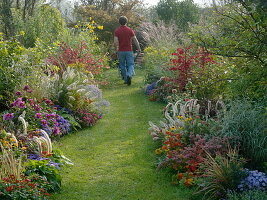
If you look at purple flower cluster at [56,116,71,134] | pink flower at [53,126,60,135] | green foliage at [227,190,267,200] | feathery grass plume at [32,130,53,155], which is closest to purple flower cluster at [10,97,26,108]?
pink flower at [53,126,60,135]

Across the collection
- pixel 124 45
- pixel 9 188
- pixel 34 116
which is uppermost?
pixel 124 45

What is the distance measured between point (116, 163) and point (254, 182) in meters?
2.22

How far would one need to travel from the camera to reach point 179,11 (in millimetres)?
23125

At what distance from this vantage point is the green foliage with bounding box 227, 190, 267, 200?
3492 mm

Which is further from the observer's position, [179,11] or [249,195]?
[179,11]

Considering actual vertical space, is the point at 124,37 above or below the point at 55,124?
above

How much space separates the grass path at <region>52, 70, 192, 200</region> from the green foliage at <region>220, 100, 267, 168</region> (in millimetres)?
1019

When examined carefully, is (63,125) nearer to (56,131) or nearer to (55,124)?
(55,124)

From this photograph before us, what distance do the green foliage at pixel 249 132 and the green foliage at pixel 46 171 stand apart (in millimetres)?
2271

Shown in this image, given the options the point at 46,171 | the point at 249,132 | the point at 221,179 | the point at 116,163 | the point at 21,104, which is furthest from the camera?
the point at 21,104

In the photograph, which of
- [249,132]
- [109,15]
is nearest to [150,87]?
[249,132]

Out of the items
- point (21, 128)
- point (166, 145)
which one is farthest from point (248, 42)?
point (21, 128)

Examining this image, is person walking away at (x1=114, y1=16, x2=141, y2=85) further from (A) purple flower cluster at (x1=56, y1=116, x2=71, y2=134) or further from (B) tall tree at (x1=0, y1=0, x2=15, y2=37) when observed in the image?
(B) tall tree at (x1=0, y1=0, x2=15, y2=37)

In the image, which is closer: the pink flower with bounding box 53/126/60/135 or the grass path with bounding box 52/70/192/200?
the grass path with bounding box 52/70/192/200
